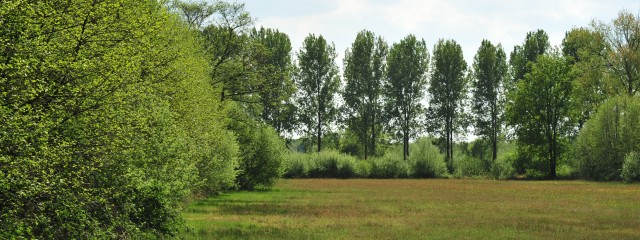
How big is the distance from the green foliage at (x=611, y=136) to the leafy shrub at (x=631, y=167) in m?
1.84

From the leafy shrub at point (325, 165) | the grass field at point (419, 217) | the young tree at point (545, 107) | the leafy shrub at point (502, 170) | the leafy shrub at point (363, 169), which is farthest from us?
the leafy shrub at point (363, 169)

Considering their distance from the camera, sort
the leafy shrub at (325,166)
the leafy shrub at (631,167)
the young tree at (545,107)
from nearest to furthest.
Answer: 1. the leafy shrub at (631,167)
2. the young tree at (545,107)
3. the leafy shrub at (325,166)

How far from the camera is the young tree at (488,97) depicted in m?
88.0

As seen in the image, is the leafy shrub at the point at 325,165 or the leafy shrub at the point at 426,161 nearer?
the leafy shrub at the point at 426,161

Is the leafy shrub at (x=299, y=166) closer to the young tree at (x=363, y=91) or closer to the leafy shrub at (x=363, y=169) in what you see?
the leafy shrub at (x=363, y=169)

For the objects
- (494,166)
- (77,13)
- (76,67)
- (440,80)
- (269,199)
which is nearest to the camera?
(76,67)

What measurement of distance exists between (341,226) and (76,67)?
14733 millimetres

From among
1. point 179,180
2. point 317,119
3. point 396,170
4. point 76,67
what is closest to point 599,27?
point 396,170

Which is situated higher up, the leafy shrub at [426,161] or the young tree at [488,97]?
the young tree at [488,97]

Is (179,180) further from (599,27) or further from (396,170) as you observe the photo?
(599,27)

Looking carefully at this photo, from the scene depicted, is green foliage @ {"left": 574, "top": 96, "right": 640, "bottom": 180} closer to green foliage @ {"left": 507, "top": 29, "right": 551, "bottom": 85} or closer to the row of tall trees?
the row of tall trees

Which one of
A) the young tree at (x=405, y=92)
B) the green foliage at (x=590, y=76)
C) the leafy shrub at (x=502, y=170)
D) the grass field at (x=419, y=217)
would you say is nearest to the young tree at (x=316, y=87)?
the young tree at (x=405, y=92)

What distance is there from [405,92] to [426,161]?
18491 millimetres

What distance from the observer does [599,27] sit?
70312 millimetres
